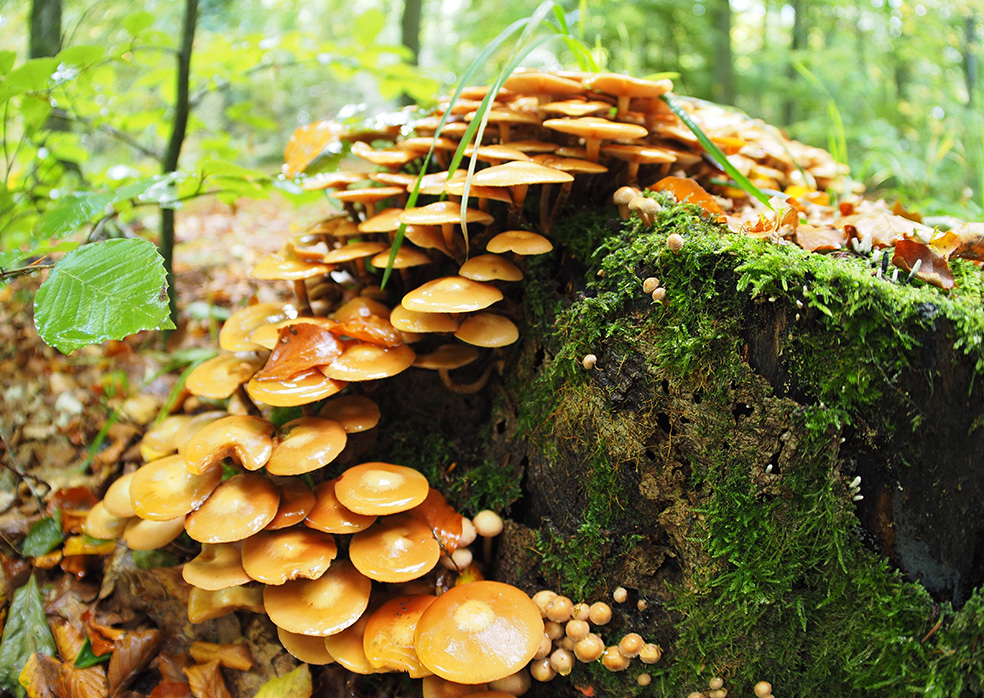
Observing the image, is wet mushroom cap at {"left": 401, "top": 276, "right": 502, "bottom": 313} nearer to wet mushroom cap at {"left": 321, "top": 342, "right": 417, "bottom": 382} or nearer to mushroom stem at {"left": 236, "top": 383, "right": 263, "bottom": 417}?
wet mushroom cap at {"left": 321, "top": 342, "right": 417, "bottom": 382}

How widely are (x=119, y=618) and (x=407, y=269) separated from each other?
87.3 inches

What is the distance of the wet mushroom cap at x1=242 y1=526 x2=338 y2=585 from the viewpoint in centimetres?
214

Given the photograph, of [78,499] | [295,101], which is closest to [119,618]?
[78,499]

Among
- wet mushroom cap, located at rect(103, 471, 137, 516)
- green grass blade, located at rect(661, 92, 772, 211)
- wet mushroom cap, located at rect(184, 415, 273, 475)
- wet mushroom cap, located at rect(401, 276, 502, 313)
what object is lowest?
wet mushroom cap, located at rect(103, 471, 137, 516)

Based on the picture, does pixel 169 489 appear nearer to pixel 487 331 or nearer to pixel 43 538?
pixel 43 538

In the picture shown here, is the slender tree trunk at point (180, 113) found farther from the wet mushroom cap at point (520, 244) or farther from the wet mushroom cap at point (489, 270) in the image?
the wet mushroom cap at point (520, 244)

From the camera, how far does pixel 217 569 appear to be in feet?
7.44

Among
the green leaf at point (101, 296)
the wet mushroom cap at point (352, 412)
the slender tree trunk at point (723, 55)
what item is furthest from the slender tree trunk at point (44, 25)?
the slender tree trunk at point (723, 55)

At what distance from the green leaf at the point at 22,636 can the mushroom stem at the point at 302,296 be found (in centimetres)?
187

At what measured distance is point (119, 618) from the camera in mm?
2637

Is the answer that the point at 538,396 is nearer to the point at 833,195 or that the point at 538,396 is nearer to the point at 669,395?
the point at 669,395

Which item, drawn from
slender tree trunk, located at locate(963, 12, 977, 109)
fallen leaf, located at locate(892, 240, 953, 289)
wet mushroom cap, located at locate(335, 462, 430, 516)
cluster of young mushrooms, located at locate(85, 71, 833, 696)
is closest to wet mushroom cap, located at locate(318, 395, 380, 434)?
cluster of young mushrooms, located at locate(85, 71, 833, 696)

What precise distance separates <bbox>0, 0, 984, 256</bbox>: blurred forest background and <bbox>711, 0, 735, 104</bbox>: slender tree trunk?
0.03 metres

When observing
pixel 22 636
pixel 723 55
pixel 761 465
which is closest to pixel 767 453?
pixel 761 465
